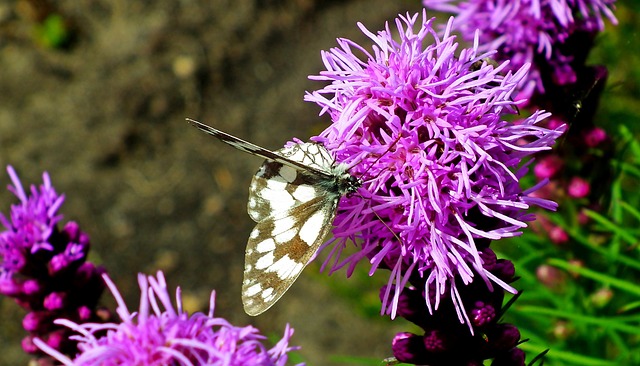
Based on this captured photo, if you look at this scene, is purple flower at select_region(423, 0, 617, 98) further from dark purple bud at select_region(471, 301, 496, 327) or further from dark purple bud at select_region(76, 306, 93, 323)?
dark purple bud at select_region(76, 306, 93, 323)

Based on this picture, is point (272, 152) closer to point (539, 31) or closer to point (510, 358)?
point (510, 358)

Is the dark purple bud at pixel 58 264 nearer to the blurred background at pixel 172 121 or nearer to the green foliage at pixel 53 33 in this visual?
the blurred background at pixel 172 121

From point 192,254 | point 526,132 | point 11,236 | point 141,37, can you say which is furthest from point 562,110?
point 141,37

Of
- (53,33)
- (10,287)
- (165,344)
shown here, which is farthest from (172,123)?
(165,344)

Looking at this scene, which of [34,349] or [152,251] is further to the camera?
[152,251]

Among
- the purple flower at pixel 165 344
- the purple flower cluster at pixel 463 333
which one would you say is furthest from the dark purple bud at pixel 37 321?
the purple flower cluster at pixel 463 333

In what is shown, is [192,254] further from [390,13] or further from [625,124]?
[625,124]

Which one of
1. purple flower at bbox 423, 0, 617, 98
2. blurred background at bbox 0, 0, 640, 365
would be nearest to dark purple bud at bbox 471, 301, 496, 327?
purple flower at bbox 423, 0, 617, 98

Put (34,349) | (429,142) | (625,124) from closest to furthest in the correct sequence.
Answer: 1. (429,142)
2. (34,349)
3. (625,124)

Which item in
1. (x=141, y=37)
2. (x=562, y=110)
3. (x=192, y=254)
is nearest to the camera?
(x=562, y=110)
